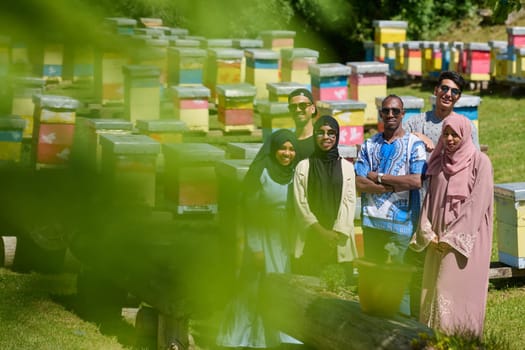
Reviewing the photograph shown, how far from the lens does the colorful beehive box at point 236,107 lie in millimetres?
15727

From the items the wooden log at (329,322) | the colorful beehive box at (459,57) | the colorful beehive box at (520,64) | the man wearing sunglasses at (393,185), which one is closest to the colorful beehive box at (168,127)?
the wooden log at (329,322)

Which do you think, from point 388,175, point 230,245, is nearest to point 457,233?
point 388,175

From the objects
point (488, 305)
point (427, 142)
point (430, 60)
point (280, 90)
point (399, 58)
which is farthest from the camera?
point (399, 58)

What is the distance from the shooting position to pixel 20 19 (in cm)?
118

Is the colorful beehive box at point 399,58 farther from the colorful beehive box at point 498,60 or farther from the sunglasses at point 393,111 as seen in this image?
the sunglasses at point 393,111

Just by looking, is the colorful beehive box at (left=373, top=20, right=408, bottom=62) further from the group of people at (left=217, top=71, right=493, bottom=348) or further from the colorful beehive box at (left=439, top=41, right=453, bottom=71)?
the group of people at (left=217, top=71, right=493, bottom=348)

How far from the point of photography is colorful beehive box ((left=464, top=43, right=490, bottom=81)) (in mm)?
18766

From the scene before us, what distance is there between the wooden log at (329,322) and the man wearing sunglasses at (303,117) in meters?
1.28

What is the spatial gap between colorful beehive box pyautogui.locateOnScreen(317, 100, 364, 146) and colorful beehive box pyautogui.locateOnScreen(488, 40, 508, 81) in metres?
5.39

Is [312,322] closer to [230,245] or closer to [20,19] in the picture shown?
[230,245]

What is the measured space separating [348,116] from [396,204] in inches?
290

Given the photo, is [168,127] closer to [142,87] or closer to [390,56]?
[142,87]

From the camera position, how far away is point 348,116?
533 inches

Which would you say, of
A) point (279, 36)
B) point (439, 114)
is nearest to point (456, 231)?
point (439, 114)
